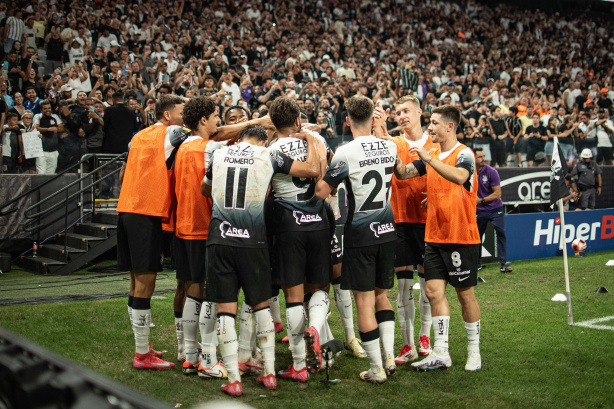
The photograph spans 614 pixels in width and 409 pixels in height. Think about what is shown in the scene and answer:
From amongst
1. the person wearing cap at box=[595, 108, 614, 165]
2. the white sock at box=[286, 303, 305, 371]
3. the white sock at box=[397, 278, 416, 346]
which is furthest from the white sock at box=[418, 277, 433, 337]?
the person wearing cap at box=[595, 108, 614, 165]

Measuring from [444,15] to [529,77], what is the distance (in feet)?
20.4

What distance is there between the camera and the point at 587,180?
1786 cm

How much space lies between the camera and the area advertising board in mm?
13656

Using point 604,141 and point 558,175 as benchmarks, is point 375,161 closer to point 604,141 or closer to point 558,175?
point 558,175

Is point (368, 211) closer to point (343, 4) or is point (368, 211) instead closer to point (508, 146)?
point (508, 146)

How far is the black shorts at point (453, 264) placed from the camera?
18.9 ft

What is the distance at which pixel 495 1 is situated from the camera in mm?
36281

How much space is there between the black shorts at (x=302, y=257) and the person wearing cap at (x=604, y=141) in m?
16.3

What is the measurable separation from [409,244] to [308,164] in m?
1.67

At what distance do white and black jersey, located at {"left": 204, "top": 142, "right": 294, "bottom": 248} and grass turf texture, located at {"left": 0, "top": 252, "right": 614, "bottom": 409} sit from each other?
1355 millimetres

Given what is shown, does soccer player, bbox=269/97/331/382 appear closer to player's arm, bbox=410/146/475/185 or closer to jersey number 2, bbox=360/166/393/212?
jersey number 2, bbox=360/166/393/212

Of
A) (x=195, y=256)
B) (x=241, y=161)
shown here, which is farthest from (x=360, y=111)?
(x=195, y=256)

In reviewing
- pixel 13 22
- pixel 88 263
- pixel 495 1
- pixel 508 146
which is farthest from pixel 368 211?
pixel 495 1

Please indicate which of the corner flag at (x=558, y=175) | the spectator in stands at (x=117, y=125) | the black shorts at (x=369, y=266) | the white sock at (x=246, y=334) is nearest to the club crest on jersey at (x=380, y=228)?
the black shorts at (x=369, y=266)
